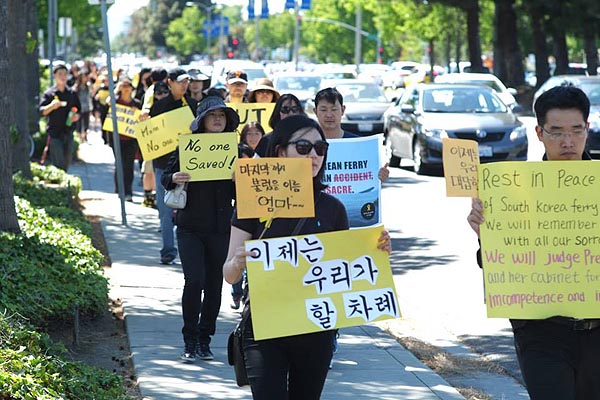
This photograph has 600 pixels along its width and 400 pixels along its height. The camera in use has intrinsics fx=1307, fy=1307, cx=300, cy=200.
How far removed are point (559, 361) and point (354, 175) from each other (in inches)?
142

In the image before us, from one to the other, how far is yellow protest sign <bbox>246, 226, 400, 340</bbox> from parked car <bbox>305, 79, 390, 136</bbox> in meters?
22.1

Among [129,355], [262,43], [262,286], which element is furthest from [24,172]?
[262,43]

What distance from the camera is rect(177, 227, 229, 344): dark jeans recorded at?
827cm

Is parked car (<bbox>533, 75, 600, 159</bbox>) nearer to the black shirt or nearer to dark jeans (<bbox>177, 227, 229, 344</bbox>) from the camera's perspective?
the black shirt

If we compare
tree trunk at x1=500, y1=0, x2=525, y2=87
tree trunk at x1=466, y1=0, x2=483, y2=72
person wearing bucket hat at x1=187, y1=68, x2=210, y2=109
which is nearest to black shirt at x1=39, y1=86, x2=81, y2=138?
person wearing bucket hat at x1=187, y1=68, x2=210, y2=109

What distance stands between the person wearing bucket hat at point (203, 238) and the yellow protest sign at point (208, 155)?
0.08m

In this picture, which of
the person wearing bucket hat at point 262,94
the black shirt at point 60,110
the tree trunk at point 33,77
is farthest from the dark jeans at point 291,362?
the tree trunk at point 33,77

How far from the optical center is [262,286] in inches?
203

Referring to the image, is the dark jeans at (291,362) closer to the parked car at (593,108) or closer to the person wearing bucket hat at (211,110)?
the person wearing bucket hat at (211,110)

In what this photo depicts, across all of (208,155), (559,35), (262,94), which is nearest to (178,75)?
(262,94)

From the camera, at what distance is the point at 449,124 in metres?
22.8

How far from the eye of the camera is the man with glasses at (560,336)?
4750mm

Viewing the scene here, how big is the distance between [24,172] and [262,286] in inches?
483

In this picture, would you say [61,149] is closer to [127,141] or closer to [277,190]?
[127,141]
